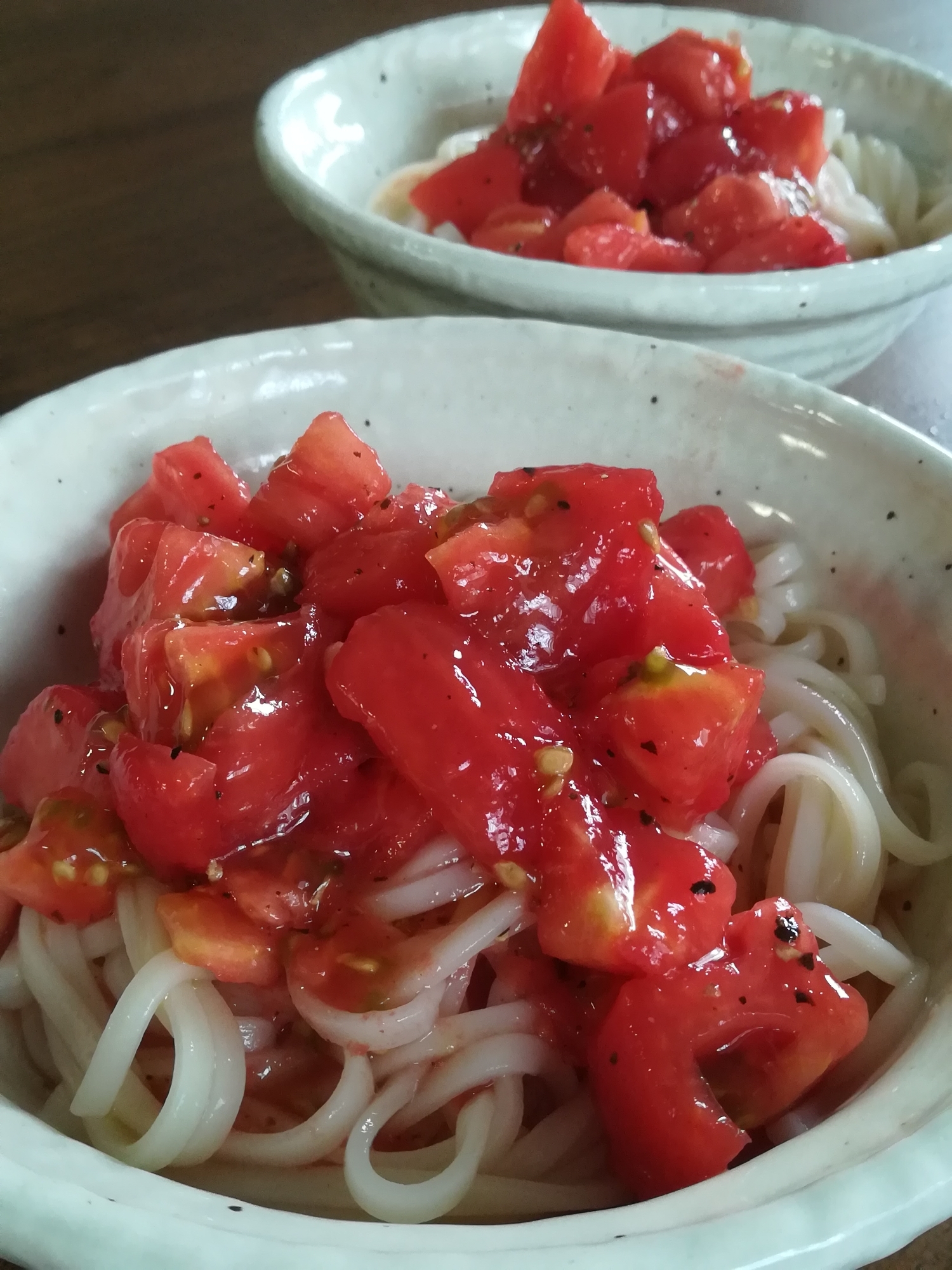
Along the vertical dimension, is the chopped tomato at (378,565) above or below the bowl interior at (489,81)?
below

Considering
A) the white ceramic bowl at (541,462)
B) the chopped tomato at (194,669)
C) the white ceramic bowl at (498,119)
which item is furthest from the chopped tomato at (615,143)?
the chopped tomato at (194,669)

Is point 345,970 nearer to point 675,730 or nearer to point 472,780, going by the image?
point 472,780

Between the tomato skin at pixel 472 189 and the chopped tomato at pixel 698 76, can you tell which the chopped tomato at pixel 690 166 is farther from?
the tomato skin at pixel 472 189

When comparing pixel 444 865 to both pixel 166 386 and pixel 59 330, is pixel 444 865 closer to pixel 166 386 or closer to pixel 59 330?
pixel 166 386

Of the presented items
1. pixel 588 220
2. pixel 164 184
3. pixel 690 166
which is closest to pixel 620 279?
pixel 588 220

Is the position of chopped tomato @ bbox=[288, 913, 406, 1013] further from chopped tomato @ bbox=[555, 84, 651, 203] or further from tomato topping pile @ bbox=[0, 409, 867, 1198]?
chopped tomato @ bbox=[555, 84, 651, 203]

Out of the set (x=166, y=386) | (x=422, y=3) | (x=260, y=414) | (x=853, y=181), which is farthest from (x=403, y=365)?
(x=422, y=3)
